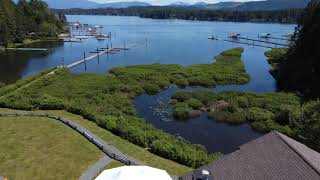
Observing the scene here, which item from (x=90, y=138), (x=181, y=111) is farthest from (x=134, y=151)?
Answer: (x=181, y=111)

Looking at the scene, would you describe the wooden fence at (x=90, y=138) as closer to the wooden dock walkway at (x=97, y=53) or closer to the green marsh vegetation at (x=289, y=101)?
the green marsh vegetation at (x=289, y=101)

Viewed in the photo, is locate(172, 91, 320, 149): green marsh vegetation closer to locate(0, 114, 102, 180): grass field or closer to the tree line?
the tree line

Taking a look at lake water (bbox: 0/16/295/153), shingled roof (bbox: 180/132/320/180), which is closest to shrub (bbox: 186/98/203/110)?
lake water (bbox: 0/16/295/153)

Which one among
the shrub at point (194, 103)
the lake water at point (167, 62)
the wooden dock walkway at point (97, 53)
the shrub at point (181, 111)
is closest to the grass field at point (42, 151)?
the lake water at point (167, 62)

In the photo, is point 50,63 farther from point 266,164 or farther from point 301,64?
point 266,164

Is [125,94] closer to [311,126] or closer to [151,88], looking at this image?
[151,88]

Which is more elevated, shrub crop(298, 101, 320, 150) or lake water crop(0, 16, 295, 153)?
shrub crop(298, 101, 320, 150)
